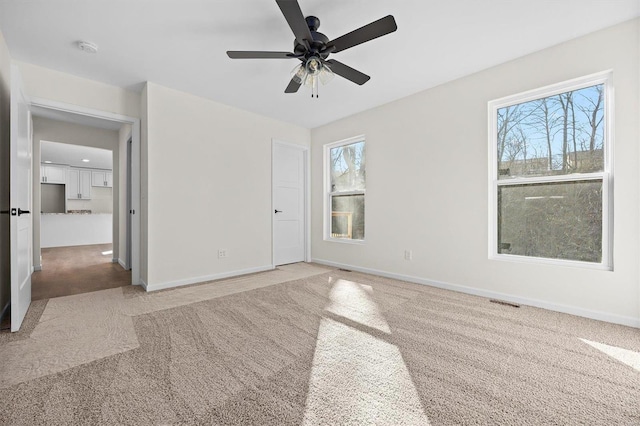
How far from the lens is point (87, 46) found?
249 cm

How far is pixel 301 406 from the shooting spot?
132 centimetres

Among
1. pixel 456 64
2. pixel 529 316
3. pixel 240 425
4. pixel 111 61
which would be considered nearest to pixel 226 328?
pixel 240 425

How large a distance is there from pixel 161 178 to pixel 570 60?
443 centimetres

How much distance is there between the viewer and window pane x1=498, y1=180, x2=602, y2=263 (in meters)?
2.45

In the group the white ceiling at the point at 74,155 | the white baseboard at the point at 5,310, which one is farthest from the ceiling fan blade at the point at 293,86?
the white ceiling at the point at 74,155

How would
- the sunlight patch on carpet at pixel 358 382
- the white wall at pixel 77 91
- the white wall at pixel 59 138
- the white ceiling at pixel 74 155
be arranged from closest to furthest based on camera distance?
1. the sunlight patch on carpet at pixel 358 382
2. the white wall at pixel 77 91
3. the white wall at pixel 59 138
4. the white ceiling at pixel 74 155

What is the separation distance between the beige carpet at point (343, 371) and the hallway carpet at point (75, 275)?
2.78 ft

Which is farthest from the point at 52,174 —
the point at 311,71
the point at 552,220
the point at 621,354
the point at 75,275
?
the point at 621,354

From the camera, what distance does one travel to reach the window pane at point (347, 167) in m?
4.41

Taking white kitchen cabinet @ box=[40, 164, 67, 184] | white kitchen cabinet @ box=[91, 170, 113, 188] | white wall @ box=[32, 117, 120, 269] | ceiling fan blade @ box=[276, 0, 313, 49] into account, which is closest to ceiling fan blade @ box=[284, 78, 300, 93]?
ceiling fan blade @ box=[276, 0, 313, 49]

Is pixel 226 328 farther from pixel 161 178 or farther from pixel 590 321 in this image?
pixel 590 321

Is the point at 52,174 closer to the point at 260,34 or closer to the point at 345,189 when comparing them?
the point at 345,189

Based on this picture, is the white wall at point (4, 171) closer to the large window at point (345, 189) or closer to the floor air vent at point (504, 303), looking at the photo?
the large window at point (345, 189)

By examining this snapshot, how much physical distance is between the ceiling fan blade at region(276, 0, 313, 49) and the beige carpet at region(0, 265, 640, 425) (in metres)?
2.16
